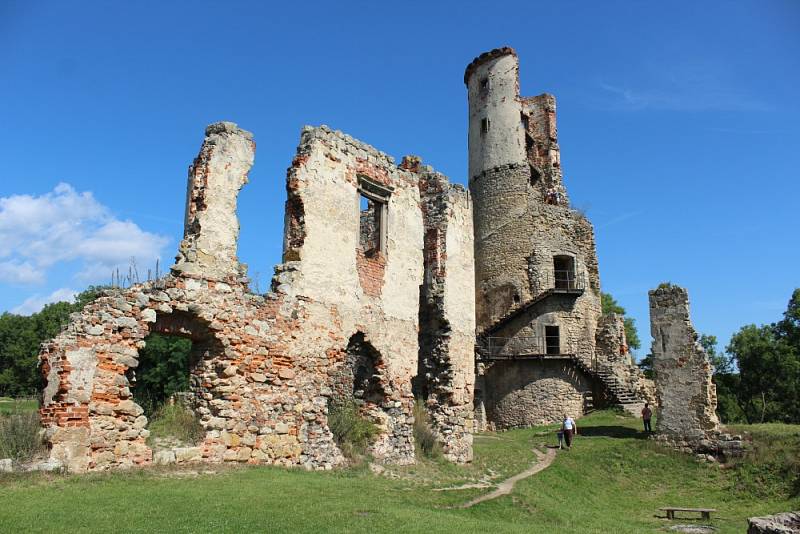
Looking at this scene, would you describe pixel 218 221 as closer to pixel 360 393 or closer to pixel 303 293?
pixel 303 293

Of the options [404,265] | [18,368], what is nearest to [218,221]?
[404,265]

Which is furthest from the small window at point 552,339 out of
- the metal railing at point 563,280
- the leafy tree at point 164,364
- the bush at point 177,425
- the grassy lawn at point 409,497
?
the bush at point 177,425

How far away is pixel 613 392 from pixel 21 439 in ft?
74.4

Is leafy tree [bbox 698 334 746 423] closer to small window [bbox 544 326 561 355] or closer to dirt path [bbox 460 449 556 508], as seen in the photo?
small window [bbox 544 326 561 355]

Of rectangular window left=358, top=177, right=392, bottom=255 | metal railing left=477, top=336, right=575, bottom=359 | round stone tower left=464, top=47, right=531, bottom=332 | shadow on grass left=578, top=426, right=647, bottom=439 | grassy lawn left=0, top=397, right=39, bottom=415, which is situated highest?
round stone tower left=464, top=47, right=531, bottom=332

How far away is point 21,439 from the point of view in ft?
30.0

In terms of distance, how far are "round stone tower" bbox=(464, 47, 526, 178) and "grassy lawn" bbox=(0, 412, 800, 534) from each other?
1616 centimetres

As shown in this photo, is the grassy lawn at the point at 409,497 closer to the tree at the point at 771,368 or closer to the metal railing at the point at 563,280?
the metal railing at the point at 563,280

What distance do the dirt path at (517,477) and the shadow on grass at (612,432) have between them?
3.14 m

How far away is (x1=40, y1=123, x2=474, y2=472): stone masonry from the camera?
388 inches

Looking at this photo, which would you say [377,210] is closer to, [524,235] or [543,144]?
[524,235]

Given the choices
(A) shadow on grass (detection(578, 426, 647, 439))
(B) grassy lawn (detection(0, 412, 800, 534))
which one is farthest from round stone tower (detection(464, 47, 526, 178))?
(B) grassy lawn (detection(0, 412, 800, 534))

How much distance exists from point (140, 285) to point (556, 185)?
80.1ft

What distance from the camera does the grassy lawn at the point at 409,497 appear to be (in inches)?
293
